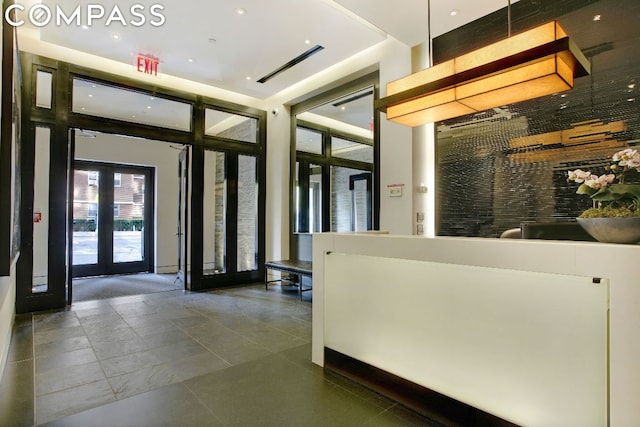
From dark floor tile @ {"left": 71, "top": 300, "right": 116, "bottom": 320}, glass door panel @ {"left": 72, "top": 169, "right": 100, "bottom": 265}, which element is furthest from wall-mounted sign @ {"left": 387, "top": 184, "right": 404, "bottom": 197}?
glass door panel @ {"left": 72, "top": 169, "right": 100, "bottom": 265}

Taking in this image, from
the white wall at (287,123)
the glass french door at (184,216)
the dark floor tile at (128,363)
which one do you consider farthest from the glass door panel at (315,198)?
the dark floor tile at (128,363)

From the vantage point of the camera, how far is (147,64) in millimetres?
5414

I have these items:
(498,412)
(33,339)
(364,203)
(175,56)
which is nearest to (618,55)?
(498,412)

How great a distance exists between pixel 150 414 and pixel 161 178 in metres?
7.36

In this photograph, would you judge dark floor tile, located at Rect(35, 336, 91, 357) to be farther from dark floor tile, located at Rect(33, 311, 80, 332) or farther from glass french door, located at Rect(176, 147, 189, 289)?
glass french door, located at Rect(176, 147, 189, 289)

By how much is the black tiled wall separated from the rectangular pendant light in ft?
3.57

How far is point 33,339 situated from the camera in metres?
3.79

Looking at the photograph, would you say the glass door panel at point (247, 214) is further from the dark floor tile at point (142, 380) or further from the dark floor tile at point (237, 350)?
the dark floor tile at point (142, 380)

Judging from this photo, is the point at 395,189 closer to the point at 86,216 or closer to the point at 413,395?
the point at 413,395

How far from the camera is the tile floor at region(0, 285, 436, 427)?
229cm

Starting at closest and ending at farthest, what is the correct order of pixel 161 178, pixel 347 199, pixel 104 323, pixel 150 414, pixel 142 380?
1. pixel 150 414
2. pixel 142 380
3. pixel 104 323
4. pixel 347 199
5. pixel 161 178

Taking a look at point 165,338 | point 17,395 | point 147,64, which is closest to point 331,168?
point 147,64

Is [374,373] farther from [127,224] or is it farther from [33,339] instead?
[127,224]

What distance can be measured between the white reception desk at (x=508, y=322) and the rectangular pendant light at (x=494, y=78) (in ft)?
4.34
